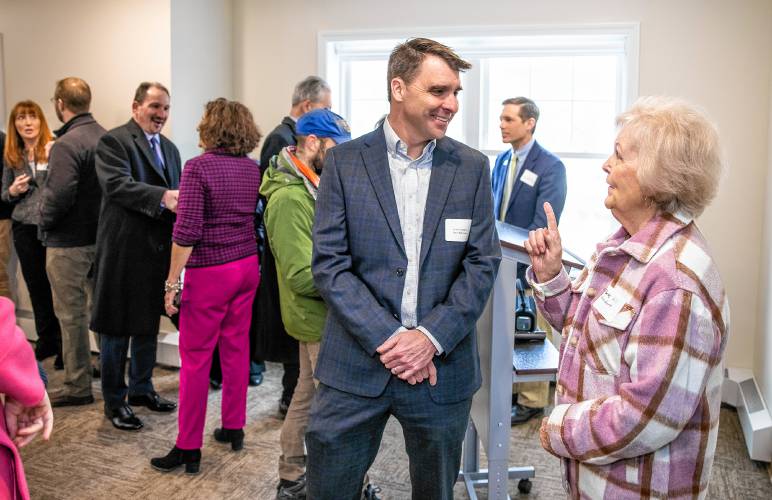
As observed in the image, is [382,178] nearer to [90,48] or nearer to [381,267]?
[381,267]

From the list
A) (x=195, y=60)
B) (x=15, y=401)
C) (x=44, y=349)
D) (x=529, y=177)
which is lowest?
(x=44, y=349)

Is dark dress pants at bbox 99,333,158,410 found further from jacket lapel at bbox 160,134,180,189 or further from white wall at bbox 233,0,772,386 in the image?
white wall at bbox 233,0,772,386

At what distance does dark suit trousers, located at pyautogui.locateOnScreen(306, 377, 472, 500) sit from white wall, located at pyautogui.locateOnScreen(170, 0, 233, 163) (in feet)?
9.63

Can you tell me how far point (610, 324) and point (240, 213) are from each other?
1865 millimetres

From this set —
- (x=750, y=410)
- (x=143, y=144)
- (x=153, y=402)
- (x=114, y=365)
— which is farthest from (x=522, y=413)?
(x=143, y=144)

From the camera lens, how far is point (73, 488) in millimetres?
2828

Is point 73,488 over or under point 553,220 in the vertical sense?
under

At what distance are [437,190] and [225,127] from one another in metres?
1.28

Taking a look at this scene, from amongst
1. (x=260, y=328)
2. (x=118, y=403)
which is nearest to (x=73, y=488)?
(x=118, y=403)

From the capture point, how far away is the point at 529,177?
385 centimetres

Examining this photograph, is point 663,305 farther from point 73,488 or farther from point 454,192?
point 73,488

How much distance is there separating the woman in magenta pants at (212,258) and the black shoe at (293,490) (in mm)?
498

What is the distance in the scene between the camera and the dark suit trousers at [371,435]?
5.88ft

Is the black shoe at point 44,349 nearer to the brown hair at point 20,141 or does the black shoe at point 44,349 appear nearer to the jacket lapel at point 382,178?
the brown hair at point 20,141
